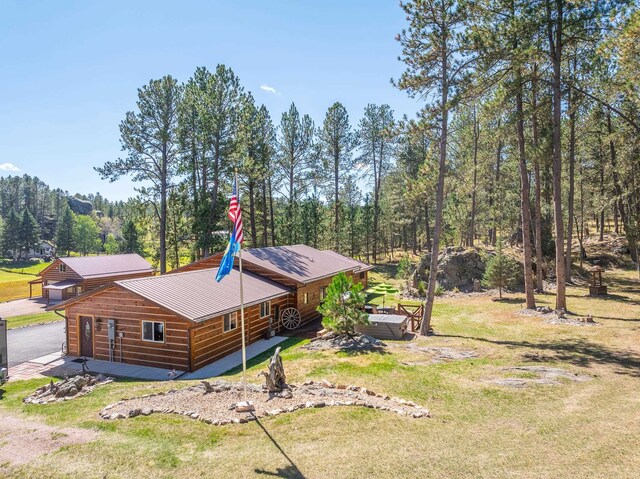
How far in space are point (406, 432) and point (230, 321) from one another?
10.3 m

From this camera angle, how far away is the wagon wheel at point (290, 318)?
20631 mm

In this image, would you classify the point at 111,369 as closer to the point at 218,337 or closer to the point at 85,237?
the point at 218,337

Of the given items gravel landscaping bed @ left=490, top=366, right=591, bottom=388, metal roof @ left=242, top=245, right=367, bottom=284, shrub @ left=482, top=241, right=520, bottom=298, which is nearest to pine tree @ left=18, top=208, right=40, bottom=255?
metal roof @ left=242, top=245, right=367, bottom=284

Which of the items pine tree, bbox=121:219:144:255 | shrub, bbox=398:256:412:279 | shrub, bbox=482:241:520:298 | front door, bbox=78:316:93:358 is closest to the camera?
front door, bbox=78:316:93:358

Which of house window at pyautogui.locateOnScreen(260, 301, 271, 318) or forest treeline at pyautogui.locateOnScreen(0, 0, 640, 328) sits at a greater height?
forest treeline at pyautogui.locateOnScreen(0, 0, 640, 328)

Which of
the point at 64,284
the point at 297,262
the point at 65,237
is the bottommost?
the point at 64,284

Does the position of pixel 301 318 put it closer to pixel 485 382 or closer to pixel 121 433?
pixel 485 382

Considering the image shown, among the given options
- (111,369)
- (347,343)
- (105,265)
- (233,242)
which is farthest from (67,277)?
(233,242)

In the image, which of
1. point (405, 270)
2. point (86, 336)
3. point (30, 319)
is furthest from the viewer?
point (405, 270)

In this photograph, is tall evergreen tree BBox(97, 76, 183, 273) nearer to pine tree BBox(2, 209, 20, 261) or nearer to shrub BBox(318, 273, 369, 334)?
shrub BBox(318, 273, 369, 334)

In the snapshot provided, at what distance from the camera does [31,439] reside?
26.3 ft

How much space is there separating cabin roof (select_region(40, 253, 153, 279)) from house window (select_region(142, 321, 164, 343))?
21.7 meters

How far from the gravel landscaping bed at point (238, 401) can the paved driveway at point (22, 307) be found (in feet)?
74.6

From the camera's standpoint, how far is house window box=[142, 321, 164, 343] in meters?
14.7
